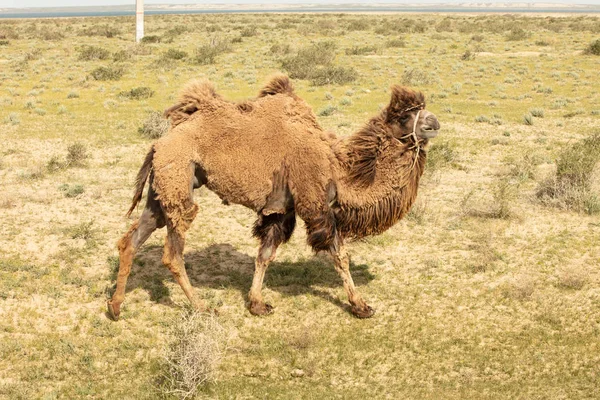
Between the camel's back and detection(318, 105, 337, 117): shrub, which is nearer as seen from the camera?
the camel's back

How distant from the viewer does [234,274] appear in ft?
26.5

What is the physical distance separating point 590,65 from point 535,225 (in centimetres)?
2549

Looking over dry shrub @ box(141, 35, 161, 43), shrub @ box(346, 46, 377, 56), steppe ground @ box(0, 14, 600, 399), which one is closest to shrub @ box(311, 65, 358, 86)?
steppe ground @ box(0, 14, 600, 399)

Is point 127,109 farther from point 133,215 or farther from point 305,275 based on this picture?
point 305,275

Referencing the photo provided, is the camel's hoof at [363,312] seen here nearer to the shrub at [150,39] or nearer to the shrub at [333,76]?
the shrub at [333,76]

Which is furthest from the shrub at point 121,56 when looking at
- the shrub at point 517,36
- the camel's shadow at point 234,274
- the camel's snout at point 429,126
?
the camel's snout at point 429,126

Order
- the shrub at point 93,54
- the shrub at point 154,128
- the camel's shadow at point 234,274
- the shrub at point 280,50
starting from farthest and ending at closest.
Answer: the shrub at point 280,50
the shrub at point 93,54
the shrub at point 154,128
the camel's shadow at point 234,274

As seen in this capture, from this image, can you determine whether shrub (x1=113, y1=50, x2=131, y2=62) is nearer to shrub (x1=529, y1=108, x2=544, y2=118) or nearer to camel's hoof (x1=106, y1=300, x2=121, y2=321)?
shrub (x1=529, y1=108, x2=544, y2=118)

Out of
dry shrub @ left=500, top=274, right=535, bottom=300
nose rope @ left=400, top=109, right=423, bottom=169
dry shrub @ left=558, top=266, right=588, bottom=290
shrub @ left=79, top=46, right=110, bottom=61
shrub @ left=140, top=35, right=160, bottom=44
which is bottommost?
shrub @ left=140, top=35, right=160, bottom=44

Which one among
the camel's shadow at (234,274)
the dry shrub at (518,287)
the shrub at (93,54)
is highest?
the dry shrub at (518,287)

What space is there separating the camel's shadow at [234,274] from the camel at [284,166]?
1.09 meters

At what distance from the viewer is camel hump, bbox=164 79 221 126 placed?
657 centimetres

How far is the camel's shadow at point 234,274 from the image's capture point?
759cm

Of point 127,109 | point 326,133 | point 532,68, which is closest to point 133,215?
point 326,133
